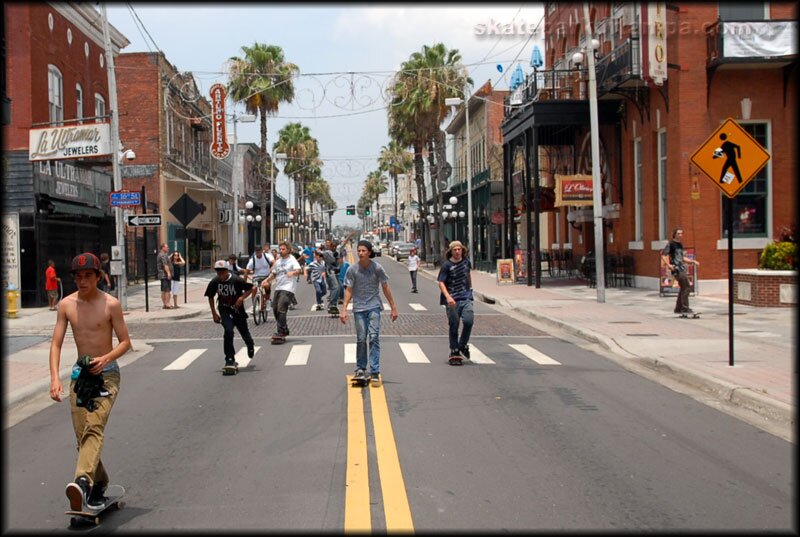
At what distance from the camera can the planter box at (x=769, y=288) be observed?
66.7ft

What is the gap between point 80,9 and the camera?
28562 mm

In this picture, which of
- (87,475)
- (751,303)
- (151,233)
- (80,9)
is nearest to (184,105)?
(151,233)

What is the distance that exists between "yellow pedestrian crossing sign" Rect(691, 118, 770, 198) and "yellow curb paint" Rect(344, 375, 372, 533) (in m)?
6.04

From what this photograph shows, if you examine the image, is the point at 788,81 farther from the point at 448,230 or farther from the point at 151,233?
the point at 448,230

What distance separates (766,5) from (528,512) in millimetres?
23943

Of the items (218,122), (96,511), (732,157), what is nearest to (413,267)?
(218,122)

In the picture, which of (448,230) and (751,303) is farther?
(448,230)

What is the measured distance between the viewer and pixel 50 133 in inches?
956

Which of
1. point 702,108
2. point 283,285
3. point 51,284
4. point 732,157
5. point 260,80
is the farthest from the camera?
point 260,80

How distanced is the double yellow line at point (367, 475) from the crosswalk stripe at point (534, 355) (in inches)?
176

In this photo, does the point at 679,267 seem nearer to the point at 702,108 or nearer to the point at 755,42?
the point at 702,108

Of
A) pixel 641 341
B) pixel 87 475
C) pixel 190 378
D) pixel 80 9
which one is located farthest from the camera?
pixel 80 9

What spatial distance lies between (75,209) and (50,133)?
4042 mm

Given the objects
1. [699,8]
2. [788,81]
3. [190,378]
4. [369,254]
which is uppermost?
[699,8]
